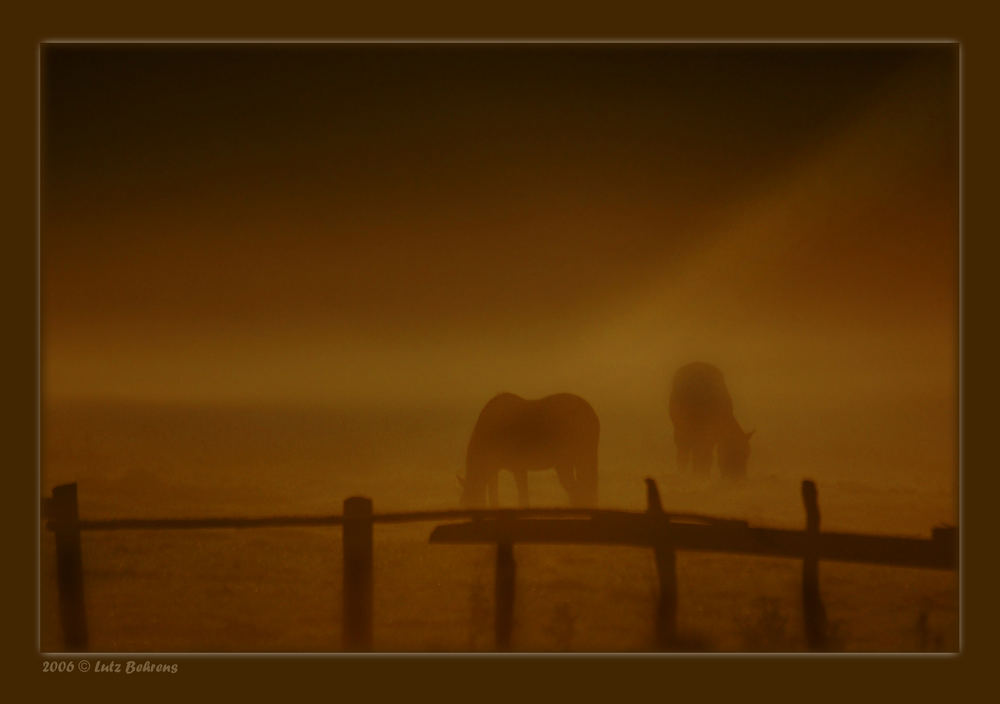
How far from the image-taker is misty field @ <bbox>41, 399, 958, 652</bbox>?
3850mm

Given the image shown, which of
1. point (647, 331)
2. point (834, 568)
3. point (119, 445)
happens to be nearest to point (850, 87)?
point (647, 331)

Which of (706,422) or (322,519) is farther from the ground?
(706,422)

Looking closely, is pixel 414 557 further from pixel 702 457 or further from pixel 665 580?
pixel 702 457

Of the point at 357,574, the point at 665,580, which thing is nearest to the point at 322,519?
the point at 357,574

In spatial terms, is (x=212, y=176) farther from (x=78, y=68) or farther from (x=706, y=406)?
(x=706, y=406)

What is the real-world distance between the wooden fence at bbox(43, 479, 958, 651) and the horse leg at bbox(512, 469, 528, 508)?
0.04m

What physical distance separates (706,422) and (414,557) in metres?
1.38

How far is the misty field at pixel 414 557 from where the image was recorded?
3850 mm

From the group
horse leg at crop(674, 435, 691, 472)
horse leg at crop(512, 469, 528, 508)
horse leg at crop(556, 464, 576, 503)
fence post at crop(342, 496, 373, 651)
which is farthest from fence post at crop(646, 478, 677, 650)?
fence post at crop(342, 496, 373, 651)

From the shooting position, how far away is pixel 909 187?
3.87 metres

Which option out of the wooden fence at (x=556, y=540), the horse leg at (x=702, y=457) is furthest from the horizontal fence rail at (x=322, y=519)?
the horse leg at (x=702, y=457)

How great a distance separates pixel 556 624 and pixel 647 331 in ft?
4.36

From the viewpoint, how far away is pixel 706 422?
380 cm

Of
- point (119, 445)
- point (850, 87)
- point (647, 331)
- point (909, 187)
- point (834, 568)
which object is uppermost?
point (850, 87)
